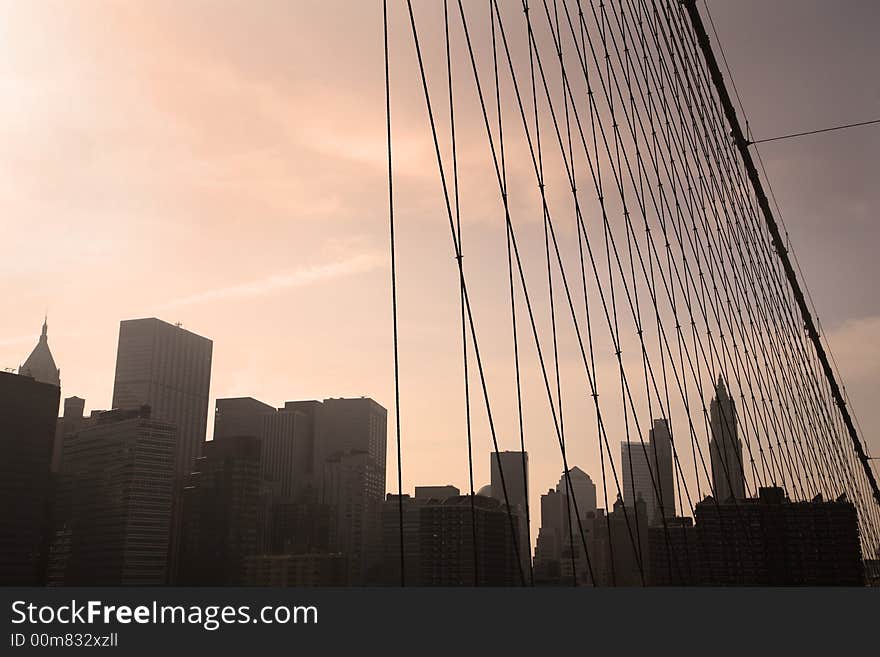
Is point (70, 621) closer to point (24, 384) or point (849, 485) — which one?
point (849, 485)

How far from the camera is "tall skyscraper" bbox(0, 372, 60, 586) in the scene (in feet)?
236

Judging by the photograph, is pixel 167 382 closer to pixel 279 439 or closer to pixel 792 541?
pixel 279 439

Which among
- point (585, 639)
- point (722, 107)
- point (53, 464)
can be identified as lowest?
point (585, 639)

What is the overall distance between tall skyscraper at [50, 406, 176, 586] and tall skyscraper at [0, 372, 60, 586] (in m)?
2.71

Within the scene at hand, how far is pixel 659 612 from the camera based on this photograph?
120 inches

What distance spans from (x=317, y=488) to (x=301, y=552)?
1201 centimetres

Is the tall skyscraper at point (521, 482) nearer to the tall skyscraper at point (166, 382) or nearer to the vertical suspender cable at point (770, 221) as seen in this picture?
the vertical suspender cable at point (770, 221)

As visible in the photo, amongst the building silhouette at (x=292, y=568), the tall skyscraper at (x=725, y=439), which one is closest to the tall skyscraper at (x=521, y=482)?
the tall skyscraper at (x=725, y=439)

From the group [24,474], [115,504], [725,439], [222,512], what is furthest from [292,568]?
[725,439]

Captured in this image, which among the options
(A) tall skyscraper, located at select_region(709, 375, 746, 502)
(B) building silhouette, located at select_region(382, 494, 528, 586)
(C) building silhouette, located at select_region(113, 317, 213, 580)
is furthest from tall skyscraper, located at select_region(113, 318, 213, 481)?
(A) tall skyscraper, located at select_region(709, 375, 746, 502)

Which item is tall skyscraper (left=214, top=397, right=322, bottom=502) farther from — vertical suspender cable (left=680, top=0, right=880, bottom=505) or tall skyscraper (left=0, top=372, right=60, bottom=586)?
vertical suspender cable (left=680, top=0, right=880, bottom=505)

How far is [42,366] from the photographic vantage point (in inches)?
3649

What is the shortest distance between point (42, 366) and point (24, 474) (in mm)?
21567

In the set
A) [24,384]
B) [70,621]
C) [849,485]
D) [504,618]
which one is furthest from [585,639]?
[24,384]
